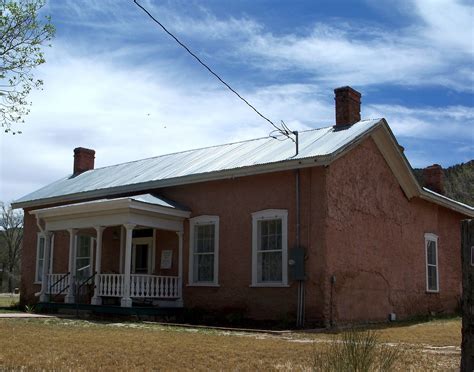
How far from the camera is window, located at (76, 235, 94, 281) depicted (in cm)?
2159

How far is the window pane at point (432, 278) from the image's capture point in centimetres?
2192

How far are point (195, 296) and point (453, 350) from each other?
904cm

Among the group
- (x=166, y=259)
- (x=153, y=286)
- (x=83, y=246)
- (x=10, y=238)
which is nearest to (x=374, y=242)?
(x=166, y=259)

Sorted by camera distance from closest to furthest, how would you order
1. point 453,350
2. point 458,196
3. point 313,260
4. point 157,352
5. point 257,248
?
1. point 157,352
2. point 453,350
3. point 313,260
4. point 257,248
5. point 458,196

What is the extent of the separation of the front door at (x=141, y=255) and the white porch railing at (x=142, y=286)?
163 cm

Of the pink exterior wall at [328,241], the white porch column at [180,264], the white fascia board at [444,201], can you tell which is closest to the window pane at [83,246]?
the pink exterior wall at [328,241]

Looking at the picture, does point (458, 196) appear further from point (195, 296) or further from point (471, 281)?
point (471, 281)

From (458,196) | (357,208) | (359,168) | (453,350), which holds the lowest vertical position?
(453,350)

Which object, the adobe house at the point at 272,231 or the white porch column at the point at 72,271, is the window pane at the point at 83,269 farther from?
the white porch column at the point at 72,271

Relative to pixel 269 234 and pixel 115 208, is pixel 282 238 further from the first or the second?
pixel 115 208

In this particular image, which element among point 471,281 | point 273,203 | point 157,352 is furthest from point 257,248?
point 471,281

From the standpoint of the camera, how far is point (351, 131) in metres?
17.4

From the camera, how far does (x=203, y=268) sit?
18203mm

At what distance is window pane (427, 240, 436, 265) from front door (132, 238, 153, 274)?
9.88m
